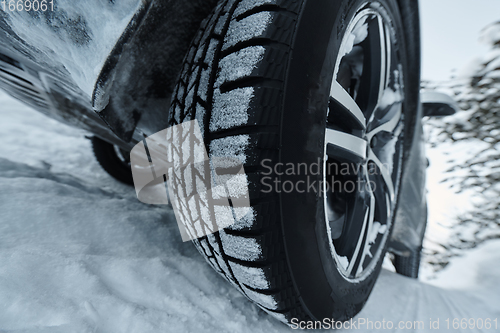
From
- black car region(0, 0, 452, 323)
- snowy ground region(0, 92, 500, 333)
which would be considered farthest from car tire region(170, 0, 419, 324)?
snowy ground region(0, 92, 500, 333)

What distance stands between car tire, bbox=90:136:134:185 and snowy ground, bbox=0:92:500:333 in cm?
13

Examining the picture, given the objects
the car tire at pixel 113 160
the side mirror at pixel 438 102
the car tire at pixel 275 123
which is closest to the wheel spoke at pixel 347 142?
the car tire at pixel 275 123

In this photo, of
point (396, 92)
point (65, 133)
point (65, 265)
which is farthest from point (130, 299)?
point (65, 133)

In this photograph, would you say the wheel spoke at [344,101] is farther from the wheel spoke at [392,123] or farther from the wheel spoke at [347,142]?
the wheel spoke at [392,123]

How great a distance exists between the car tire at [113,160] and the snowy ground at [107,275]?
13 cm

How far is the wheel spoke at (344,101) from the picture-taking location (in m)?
0.58

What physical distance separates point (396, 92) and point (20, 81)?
1284mm

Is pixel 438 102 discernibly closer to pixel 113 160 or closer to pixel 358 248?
pixel 358 248

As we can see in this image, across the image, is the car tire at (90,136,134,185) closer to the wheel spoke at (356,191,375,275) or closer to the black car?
the black car

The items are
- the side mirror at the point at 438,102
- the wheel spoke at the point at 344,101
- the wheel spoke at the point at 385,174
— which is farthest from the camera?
the side mirror at the point at 438,102

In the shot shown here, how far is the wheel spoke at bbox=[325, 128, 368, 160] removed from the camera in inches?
23.7

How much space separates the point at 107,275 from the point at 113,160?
0.91 m

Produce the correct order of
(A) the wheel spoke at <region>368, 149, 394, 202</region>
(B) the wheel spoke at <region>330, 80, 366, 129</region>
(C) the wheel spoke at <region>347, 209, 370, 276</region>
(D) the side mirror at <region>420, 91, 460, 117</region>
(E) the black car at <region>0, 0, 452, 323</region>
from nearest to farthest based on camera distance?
1. (E) the black car at <region>0, 0, 452, 323</region>
2. (B) the wheel spoke at <region>330, 80, 366, 129</region>
3. (C) the wheel spoke at <region>347, 209, 370, 276</region>
4. (A) the wheel spoke at <region>368, 149, 394, 202</region>
5. (D) the side mirror at <region>420, 91, 460, 117</region>

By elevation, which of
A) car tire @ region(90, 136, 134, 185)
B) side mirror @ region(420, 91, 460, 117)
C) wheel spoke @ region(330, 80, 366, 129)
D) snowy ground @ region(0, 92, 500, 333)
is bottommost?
snowy ground @ region(0, 92, 500, 333)
